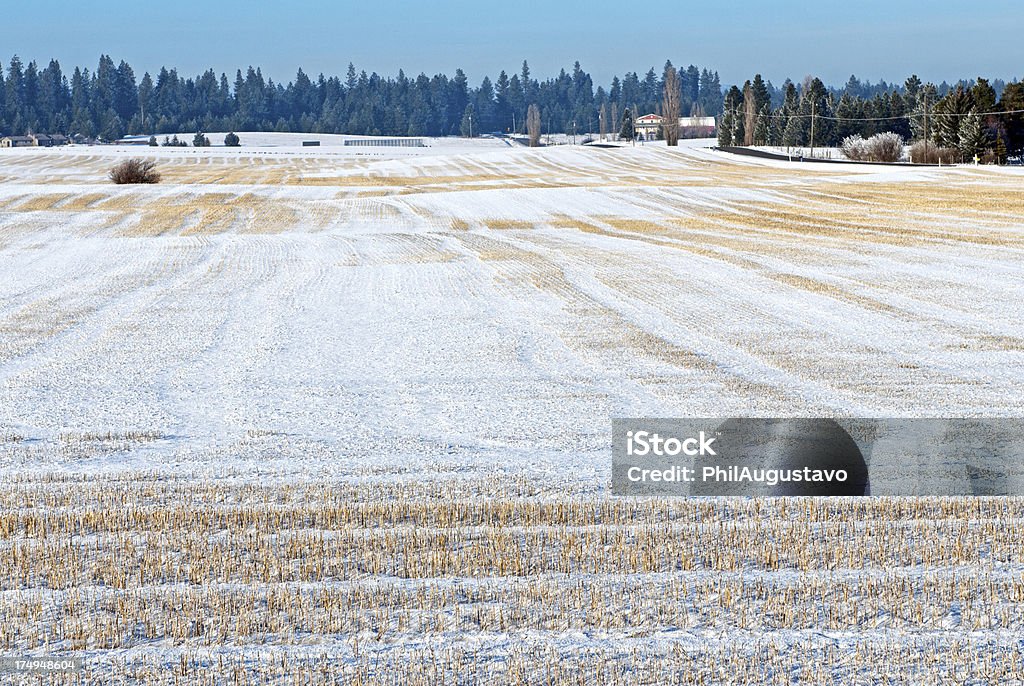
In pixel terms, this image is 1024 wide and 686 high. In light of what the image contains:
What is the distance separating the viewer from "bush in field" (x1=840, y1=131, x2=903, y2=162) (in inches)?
3406

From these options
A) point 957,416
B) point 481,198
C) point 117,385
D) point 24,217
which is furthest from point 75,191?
point 957,416

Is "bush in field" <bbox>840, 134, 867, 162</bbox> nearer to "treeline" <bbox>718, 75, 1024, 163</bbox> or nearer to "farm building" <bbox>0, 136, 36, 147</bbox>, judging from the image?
"treeline" <bbox>718, 75, 1024, 163</bbox>

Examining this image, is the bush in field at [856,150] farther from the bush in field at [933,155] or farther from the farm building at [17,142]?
the farm building at [17,142]

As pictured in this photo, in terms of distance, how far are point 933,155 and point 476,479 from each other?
78.4 metres

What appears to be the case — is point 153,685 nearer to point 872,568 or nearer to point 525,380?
point 872,568

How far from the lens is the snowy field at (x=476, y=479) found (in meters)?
5.39

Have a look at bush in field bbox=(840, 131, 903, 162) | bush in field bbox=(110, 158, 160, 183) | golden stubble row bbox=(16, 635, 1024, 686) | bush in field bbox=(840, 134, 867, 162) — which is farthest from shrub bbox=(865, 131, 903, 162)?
golden stubble row bbox=(16, 635, 1024, 686)

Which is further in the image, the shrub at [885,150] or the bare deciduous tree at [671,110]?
the bare deciduous tree at [671,110]

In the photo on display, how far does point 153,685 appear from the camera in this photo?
5016 millimetres

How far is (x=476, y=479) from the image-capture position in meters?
8.12

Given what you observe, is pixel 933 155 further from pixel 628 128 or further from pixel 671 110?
pixel 628 128

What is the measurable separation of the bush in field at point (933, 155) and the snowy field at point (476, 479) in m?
57.0

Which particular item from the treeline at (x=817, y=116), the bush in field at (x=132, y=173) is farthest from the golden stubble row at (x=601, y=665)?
the treeline at (x=817, y=116)

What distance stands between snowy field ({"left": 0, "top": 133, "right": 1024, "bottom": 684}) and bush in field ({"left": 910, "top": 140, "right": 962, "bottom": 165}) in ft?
187
